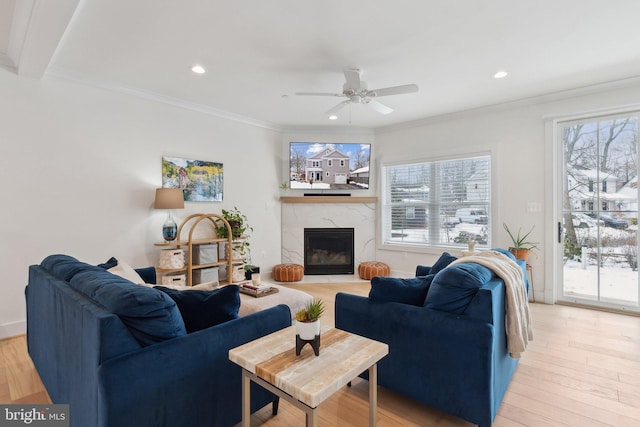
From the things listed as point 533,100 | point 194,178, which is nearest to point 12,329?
point 194,178

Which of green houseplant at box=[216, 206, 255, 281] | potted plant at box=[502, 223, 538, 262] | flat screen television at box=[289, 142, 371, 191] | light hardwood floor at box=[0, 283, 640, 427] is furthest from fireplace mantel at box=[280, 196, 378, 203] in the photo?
light hardwood floor at box=[0, 283, 640, 427]

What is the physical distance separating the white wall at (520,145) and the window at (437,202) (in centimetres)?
18

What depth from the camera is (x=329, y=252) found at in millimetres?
5691

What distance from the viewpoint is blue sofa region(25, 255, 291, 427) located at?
3.99ft

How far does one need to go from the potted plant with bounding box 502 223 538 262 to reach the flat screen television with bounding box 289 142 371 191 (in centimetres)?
242

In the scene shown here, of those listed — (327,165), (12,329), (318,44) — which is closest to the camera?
(318,44)

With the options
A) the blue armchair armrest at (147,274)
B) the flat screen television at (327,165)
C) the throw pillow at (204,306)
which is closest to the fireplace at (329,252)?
the flat screen television at (327,165)

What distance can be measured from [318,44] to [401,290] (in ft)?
7.14

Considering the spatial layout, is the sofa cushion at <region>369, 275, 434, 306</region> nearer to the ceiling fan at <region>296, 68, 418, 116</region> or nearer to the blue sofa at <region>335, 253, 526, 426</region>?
the blue sofa at <region>335, 253, 526, 426</region>

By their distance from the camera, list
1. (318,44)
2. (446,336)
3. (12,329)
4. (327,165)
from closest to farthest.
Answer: (446,336) → (318,44) → (12,329) → (327,165)

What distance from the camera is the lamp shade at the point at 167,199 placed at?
3.70 m

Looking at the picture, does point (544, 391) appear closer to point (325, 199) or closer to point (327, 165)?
point (325, 199)

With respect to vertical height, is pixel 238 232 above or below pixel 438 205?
below

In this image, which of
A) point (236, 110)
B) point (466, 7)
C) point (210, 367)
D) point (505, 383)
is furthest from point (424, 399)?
point (236, 110)
